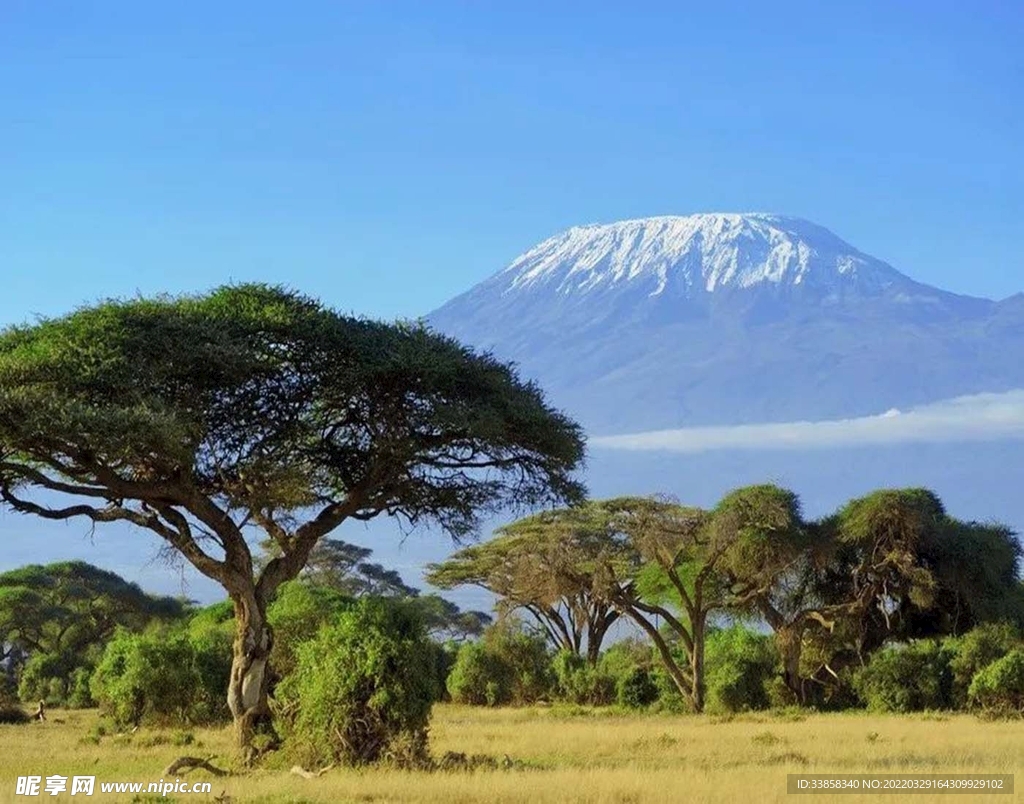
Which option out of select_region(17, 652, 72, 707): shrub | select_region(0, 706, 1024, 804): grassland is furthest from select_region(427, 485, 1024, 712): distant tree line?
select_region(17, 652, 72, 707): shrub

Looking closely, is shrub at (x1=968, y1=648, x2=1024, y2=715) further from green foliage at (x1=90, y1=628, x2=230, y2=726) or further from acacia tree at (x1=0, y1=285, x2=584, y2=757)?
green foliage at (x1=90, y1=628, x2=230, y2=726)

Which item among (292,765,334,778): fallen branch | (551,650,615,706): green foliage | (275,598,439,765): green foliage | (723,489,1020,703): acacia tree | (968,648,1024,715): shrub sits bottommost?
(292,765,334,778): fallen branch

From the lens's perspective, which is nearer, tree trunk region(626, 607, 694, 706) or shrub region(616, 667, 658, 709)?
tree trunk region(626, 607, 694, 706)

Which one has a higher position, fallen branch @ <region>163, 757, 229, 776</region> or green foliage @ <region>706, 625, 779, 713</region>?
green foliage @ <region>706, 625, 779, 713</region>

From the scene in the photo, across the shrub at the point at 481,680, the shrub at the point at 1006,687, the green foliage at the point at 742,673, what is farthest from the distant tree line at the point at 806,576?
the shrub at the point at 1006,687

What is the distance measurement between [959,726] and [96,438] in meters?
17.9

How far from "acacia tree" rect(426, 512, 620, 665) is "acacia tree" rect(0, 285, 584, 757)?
1481 centimetres

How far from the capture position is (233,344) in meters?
24.7

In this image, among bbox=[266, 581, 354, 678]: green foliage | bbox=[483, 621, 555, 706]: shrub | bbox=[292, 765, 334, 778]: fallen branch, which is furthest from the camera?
bbox=[483, 621, 555, 706]: shrub

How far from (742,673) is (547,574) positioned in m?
5.94

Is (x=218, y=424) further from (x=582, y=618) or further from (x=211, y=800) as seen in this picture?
(x=582, y=618)

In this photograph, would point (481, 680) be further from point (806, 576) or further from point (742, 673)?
point (806, 576)

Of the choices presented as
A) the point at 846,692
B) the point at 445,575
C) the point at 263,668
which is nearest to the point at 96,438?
the point at 263,668

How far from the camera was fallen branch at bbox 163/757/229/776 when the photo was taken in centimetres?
1956
